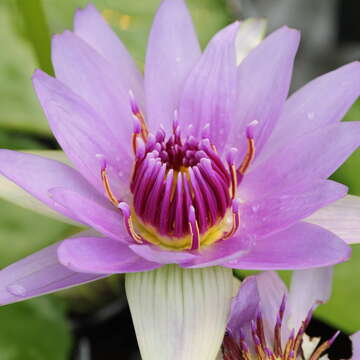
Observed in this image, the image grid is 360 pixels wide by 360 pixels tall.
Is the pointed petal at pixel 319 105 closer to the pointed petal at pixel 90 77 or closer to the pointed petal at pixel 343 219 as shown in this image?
the pointed petal at pixel 343 219

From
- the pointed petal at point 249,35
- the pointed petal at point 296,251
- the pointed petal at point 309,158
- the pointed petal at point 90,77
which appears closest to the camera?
the pointed petal at point 296,251

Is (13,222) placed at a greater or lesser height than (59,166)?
lesser

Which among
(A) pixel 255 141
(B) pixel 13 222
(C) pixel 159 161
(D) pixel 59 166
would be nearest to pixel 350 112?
(A) pixel 255 141

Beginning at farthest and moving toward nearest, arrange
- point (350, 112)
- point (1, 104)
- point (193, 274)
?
point (1, 104)
point (350, 112)
point (193, 274)

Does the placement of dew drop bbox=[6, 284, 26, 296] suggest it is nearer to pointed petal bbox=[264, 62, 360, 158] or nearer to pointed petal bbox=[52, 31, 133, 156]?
pointed petal bbox=[52, 31, 133, 156]

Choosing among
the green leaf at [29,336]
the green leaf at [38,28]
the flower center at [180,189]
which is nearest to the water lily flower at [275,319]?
the flower center at [180,189]

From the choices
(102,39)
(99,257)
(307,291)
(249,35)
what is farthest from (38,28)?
(307,291)

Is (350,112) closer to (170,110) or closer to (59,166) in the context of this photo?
(170,110)
